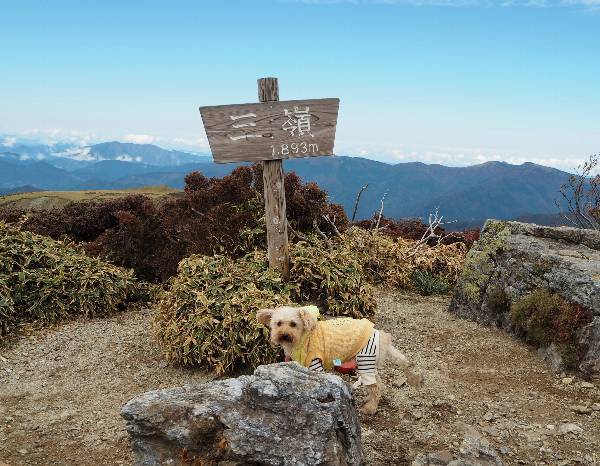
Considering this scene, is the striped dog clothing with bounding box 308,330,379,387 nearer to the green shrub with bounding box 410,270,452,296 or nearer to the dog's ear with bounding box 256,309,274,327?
the dog's ear with bounding box 256,309,274,327

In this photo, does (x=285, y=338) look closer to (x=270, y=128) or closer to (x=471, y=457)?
(x=471, y=457)

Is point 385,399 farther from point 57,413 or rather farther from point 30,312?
point 30,312

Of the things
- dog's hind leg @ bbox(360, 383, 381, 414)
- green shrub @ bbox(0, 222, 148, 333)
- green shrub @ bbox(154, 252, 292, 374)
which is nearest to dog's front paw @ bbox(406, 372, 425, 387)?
dog's hind leg @ bbox(360, 383, 381, 414)

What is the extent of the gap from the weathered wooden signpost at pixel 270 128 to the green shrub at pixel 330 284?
73.0 inches

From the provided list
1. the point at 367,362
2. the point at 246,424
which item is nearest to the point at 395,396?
the point at 367,362

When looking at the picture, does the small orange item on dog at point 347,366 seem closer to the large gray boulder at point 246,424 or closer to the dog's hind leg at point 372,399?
the dog's hind leg at point 372,399

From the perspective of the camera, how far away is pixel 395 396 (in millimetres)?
6070

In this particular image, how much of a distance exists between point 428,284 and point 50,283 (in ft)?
25.5

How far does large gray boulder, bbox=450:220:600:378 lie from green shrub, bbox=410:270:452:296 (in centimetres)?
169

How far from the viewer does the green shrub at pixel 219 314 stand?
6574mm

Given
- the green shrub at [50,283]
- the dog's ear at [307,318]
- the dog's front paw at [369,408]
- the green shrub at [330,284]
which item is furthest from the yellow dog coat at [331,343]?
the green shrub at [50,283]

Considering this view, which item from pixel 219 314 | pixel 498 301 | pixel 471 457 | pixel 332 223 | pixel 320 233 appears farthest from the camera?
pixel 332 223

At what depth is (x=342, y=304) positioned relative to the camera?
791 cm

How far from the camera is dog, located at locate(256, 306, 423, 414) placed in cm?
503
